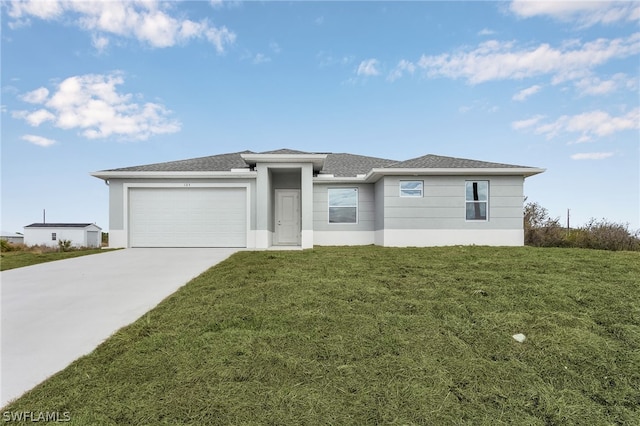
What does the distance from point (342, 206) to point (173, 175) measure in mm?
7068

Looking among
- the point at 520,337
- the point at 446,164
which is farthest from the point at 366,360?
the point at 446,164

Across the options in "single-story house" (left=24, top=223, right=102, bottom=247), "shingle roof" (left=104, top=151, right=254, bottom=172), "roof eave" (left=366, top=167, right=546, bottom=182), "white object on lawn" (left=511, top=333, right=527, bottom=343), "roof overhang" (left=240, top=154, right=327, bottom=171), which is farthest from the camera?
Answer: "single-story house" (left=24, top=223, right=102, bottom=247)

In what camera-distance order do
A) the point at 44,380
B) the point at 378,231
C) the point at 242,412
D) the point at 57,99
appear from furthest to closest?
the point at 378,231 → the point at 57,99 → the point at 44,380 → the point at 242,412

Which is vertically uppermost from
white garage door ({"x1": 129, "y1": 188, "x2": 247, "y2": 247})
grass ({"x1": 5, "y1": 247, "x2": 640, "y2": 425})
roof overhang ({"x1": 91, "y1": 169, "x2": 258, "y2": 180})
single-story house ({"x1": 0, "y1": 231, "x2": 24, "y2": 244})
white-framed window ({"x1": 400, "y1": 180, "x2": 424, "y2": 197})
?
roof overhang ({"x1": 91, "y1": 169, "x2": 258, "y2": 180})

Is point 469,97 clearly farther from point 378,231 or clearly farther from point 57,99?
point 57,99

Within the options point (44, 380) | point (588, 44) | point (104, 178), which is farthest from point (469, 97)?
point (104, 178)

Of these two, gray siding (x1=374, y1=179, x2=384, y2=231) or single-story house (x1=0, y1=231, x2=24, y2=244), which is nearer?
gray siding (x1=374, y1=179, x2=384, y2=231)

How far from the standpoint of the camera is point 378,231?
13.6 m

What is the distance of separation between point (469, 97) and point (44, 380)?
13.6 metres

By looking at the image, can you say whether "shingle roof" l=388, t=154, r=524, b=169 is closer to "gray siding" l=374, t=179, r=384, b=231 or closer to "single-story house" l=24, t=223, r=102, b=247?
"gray siding" l=374, t=179, r=384, b=231

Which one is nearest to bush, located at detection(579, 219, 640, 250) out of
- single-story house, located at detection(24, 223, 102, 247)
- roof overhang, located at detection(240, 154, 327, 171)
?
roof overhang, located at detection(240, 154, 327, 171)

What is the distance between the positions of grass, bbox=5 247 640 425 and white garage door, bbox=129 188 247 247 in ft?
24.9

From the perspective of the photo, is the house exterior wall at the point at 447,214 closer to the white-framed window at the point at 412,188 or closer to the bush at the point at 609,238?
the white-framed window at the point at 412,188

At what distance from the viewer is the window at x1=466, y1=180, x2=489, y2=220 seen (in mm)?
12992
